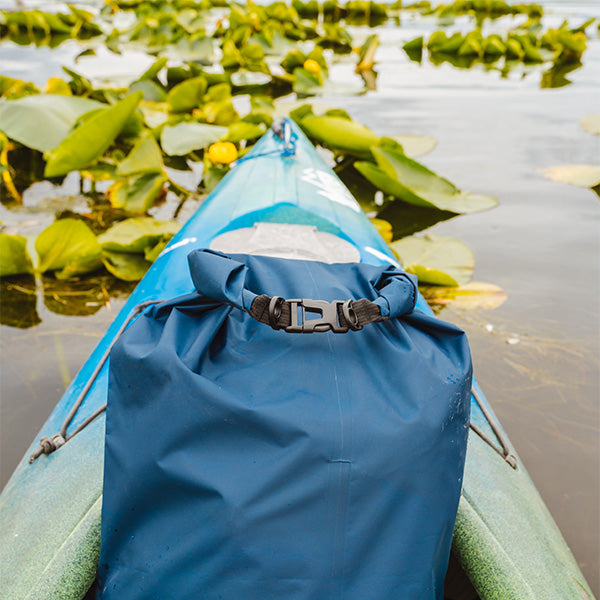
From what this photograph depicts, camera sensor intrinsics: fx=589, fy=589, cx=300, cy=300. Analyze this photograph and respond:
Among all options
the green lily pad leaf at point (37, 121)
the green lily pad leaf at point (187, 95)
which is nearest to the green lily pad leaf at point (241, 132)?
the green lily pad leaf at point (37, 121)

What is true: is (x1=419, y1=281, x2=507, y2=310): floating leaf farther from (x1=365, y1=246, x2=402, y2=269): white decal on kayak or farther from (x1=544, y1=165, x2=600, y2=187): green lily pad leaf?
(x1=544, y1=165, x2=600, y2=187): green lily pad leaf

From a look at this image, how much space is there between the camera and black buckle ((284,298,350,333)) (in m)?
0.80

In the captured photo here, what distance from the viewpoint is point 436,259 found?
260cm

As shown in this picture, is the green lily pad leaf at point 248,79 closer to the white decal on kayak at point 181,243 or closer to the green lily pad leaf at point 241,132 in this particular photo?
the green lily pad leaf at point 241,132

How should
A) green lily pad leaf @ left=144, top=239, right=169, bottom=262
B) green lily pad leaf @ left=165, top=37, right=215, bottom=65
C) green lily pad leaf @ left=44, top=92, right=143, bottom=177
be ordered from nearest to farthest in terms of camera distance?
1. green lily pad leaf @ left=144, top=239, right=169, bottom=262
2. green lily pad leaf @ left=44, top=92, right=143, bottom=177
3. green lily pad leaf @ left=165, top=37, right=215, bottom=65

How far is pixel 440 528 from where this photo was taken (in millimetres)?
818

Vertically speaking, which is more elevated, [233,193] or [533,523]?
[233,193]

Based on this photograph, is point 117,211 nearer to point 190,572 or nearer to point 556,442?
point 556,442

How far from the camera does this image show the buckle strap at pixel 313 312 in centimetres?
81

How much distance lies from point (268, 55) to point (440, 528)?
21.3ft

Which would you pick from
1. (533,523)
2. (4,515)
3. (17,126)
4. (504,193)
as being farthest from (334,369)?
(504,193)

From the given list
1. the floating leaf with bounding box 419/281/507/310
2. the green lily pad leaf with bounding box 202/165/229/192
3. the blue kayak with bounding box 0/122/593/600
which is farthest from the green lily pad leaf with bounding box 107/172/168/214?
the floating leaf with bounding box 419/281/507/310

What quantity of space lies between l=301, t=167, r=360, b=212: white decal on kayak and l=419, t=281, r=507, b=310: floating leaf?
1.86 ft

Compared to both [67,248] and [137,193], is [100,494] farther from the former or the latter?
[137,193]
